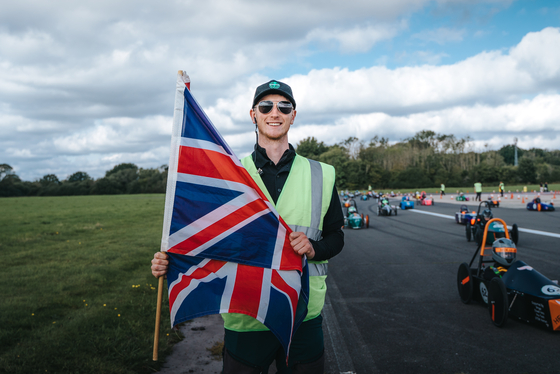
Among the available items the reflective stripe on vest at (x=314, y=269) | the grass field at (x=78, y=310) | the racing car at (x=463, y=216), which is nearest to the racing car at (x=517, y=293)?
the reflective stripe on vest at (x=314, y=269)

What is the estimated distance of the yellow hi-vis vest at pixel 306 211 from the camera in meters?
2.21

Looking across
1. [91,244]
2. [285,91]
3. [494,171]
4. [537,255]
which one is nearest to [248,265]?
[285,91]

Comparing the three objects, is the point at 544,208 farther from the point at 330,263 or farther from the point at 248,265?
the point at 248,265

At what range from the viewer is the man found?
212cm

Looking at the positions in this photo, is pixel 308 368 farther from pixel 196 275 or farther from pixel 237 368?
pixel 196 275

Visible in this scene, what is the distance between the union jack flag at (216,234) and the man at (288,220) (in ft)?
0.32

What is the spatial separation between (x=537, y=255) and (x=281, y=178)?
902 centimetres

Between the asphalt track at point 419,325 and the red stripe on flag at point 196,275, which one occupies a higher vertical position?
the red stripe on flag at point 196,275

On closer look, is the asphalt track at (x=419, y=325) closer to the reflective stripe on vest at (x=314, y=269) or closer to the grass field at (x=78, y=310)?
the reflective stripe on vest at (x=314, y=269)

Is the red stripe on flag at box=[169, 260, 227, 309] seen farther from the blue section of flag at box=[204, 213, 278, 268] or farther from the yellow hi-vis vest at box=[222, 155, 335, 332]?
the yellow hi-vis vest at box=[222, 155, 335, 332]

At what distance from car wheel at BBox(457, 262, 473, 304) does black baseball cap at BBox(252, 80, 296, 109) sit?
4.63 metres

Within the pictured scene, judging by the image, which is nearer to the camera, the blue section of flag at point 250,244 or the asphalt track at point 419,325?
the blue section of flag at point 250,244

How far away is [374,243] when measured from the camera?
38.7 ft

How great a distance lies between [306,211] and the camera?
2223 mm
